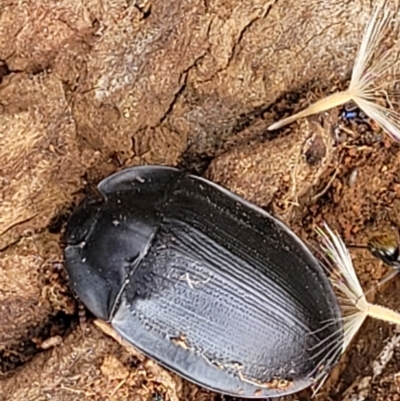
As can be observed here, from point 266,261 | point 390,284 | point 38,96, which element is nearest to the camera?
point 38,96

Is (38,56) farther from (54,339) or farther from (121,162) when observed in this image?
(54,339)

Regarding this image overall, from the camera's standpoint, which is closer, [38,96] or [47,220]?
[38,96]

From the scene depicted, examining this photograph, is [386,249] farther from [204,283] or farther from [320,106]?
[204,283]

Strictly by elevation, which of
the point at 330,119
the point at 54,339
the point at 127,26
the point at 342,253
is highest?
the point at 127,26

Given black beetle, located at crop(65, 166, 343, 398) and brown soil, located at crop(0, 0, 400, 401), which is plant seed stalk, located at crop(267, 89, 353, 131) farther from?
black beetle, located at crop(65, 166, 343, 398)

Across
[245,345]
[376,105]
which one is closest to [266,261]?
[245,345]

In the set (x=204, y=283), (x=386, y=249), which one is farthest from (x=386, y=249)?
(x=204, y=283)

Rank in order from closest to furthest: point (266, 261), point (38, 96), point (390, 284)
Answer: point (38, 96)
point (266, 261)
point (390, 284)
